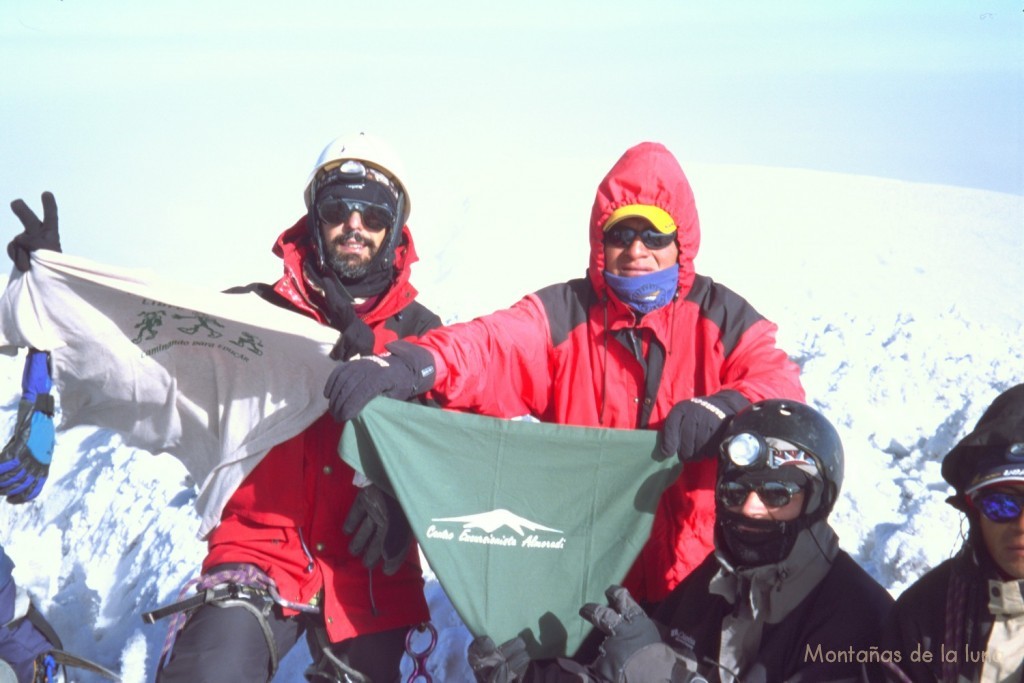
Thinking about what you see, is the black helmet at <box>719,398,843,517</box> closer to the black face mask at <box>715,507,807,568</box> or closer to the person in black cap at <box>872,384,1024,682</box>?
the black face mask at <box>715,507,807,568</box>

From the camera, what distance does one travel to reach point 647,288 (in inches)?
173

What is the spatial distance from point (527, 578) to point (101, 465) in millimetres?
4518

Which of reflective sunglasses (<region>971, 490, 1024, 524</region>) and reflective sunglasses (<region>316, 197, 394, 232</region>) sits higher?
reflective sunglasses (<region>316, 197, 394, 232</region>)

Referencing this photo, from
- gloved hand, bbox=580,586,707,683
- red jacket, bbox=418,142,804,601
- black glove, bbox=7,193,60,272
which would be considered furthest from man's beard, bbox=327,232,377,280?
gloved hand, bbox=580,586,707,683

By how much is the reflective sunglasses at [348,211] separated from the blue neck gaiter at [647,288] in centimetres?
95

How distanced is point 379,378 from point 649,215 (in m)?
1.20

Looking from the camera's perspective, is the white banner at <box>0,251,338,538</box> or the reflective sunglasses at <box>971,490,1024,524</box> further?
the white banner at <box>0,251,338,538</box>

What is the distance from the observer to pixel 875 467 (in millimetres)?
6250

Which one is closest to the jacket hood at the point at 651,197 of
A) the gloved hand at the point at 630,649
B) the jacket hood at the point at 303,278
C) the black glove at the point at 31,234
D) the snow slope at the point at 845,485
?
the jacket hood at the point at 303,278

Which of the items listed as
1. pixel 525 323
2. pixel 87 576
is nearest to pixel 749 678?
pixel 525 323

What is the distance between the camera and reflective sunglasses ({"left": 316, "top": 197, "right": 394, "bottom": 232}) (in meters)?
4.63

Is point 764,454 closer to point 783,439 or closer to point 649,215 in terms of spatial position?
point 783,439

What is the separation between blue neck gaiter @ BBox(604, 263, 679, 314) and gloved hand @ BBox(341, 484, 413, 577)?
1.18 metres

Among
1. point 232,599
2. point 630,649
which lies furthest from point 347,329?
point 630,649
